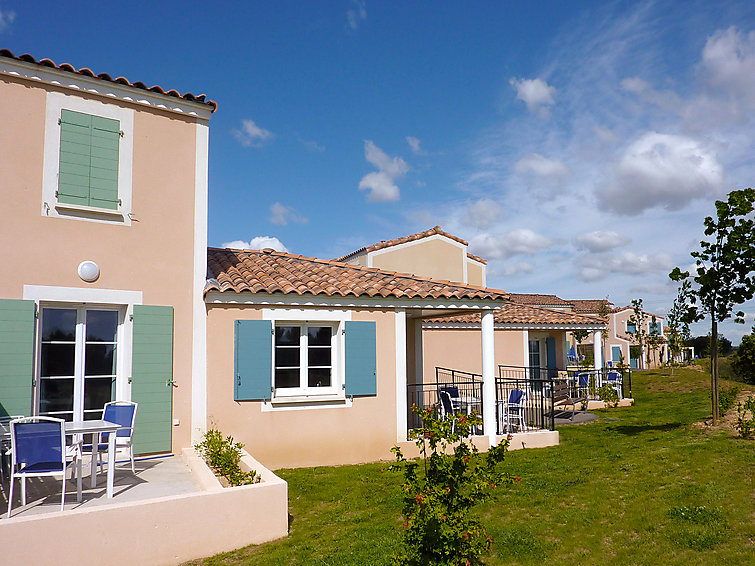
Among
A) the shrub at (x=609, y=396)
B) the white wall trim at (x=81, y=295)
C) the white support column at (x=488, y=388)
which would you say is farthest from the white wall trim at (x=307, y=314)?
the shrub at (x=609, y=396)

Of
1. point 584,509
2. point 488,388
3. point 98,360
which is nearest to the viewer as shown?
point 584,509

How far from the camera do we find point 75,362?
792 cm

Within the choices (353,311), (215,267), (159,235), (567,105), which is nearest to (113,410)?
(159,235)

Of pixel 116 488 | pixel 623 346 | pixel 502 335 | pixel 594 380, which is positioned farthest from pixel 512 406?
pixel 623 346

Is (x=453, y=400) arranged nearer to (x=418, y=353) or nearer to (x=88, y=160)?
(x=418, y=353)

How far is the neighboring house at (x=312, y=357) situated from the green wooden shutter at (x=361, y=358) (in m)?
0.02

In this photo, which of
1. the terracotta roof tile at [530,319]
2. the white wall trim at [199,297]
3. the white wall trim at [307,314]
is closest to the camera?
the white wall trim at [199,297]

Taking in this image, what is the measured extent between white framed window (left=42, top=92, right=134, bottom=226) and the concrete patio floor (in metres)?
3.89

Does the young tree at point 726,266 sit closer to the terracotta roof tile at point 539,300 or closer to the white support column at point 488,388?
the white support column at point 488,388

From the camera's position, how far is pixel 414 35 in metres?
12.3

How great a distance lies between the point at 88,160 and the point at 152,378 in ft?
12.0

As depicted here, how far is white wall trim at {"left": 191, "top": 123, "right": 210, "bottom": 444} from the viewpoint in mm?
8820

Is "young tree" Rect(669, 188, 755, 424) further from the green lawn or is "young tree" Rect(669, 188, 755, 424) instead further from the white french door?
the white french door

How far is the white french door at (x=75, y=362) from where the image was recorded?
25.5 feet
